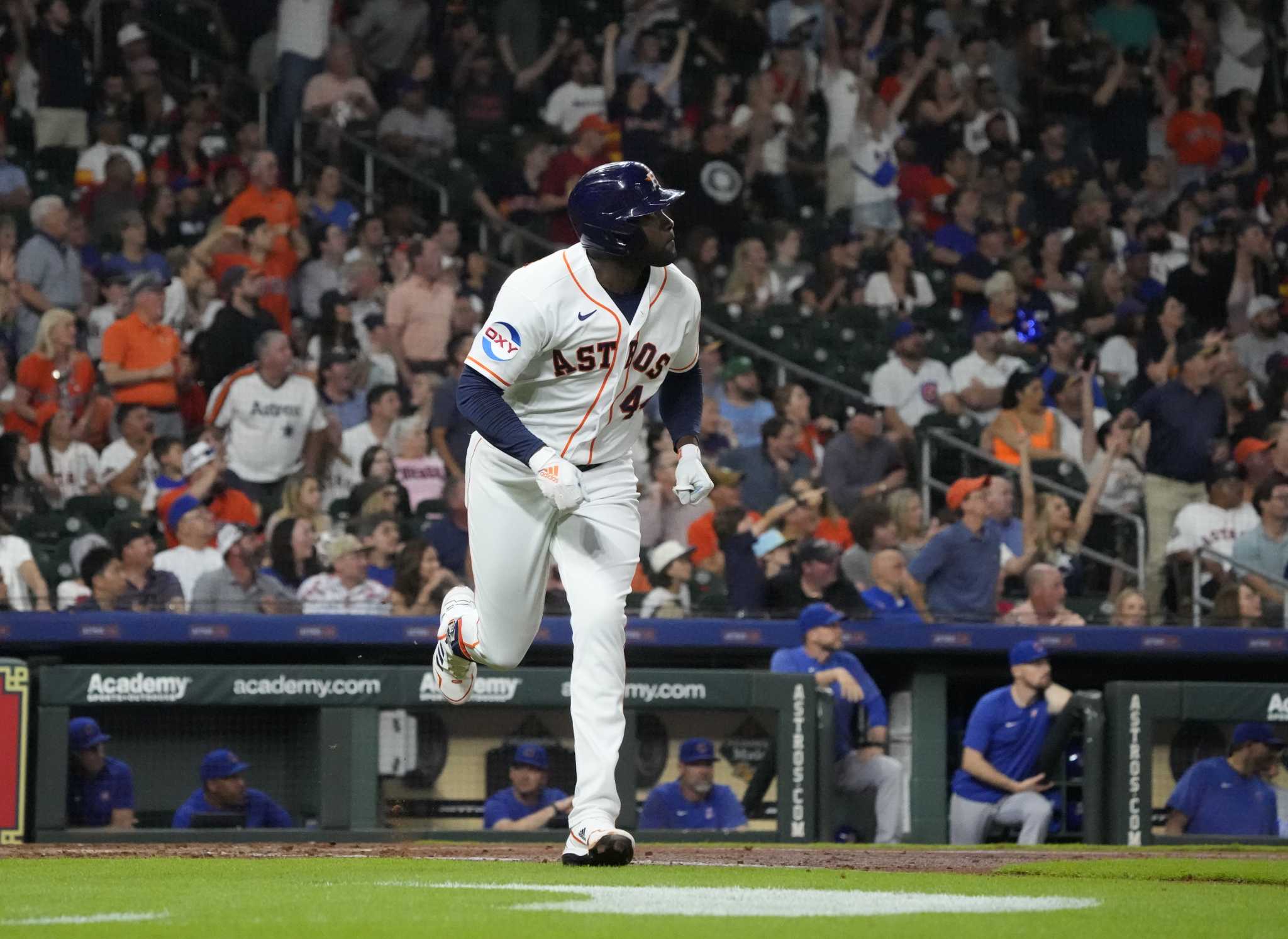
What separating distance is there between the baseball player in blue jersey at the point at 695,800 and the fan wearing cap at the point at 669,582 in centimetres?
138

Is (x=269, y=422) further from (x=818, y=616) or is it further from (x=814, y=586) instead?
(x=818, y=616)

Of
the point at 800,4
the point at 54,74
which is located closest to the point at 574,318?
the point at 54,74

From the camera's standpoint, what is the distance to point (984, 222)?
607 inches

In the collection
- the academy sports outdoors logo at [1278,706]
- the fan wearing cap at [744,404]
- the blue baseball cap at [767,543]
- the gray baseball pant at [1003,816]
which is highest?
the fan wearing cap at [744,404]

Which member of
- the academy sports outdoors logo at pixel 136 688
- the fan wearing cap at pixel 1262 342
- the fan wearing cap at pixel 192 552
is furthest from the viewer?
the fan wearing cap at pixel 1262 342

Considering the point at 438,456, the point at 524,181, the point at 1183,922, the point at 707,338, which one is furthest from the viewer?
the point at 524,181

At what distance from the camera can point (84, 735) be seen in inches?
328

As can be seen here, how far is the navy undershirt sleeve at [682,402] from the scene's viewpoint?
20.4ft

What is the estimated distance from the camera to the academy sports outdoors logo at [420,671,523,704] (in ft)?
28.1

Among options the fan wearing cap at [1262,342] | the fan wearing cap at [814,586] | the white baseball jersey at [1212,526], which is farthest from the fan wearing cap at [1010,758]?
the fan wearing cap at [1262,342]

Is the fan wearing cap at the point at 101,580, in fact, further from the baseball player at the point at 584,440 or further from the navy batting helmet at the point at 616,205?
the navy batting helmet at the point at 616,205

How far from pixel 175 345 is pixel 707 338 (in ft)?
12.0

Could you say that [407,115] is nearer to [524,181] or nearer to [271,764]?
[524,181]

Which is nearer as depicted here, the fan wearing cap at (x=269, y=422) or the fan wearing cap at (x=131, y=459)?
the fan wearing cap at (x=131, y=459)
